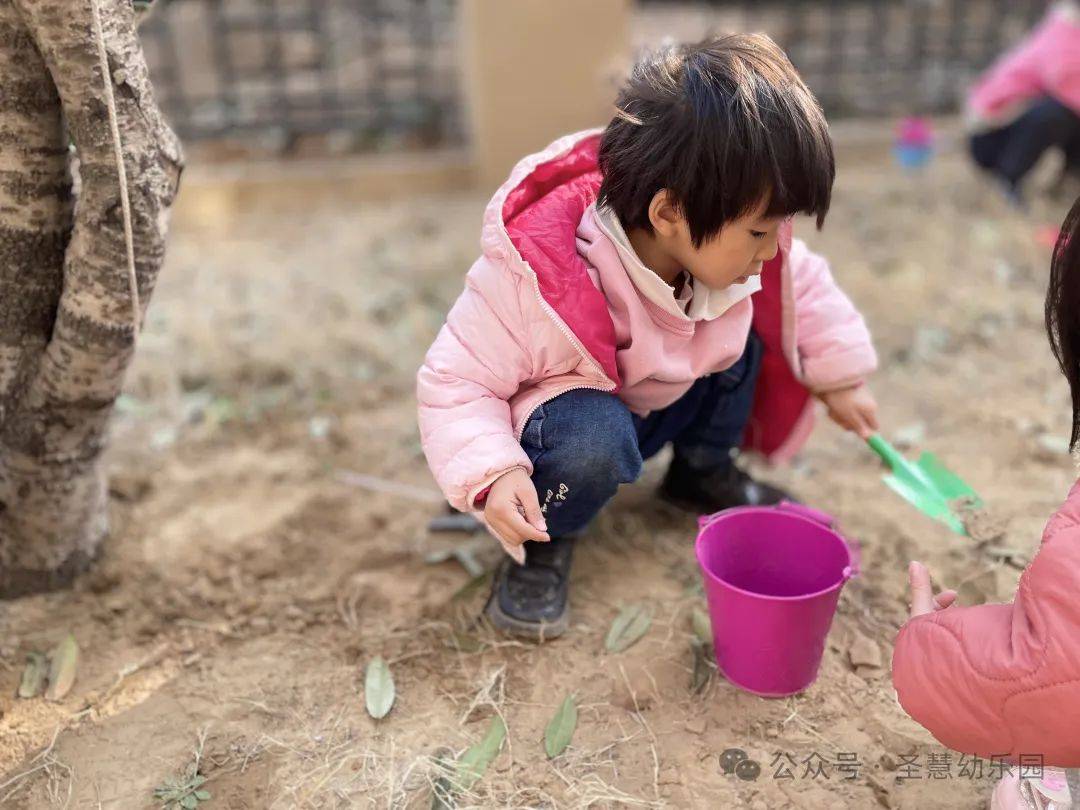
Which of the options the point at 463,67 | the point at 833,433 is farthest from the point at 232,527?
the point at 463,67

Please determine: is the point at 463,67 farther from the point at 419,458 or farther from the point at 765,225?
the point at 765,225

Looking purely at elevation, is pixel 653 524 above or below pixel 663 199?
below

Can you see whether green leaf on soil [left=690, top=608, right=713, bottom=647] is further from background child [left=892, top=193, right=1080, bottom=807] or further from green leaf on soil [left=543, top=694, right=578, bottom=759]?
background child [left=892, top=193, right=1080, bottom=807]

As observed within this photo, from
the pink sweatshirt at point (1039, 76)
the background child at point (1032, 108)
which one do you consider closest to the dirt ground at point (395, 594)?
the background child at point (1032, 108)

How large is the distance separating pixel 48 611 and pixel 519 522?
3.37ft

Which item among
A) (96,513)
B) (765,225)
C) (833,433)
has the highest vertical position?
(765,225)

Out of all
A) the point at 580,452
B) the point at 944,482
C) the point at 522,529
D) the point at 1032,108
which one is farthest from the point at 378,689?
the point at 1032,108

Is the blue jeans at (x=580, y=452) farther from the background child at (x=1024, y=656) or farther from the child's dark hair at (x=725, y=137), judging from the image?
the background child at (x=1024, y=656)

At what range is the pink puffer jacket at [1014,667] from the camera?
1.26 m

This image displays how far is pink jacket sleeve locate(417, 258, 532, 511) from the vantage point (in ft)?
5.35

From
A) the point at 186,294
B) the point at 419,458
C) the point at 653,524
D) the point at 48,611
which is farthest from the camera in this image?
the point at 186,294

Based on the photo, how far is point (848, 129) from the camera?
16.1 ft

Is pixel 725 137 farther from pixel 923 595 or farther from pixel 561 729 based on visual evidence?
→ pixel 561 729

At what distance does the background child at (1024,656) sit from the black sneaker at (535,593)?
2.27 ft
